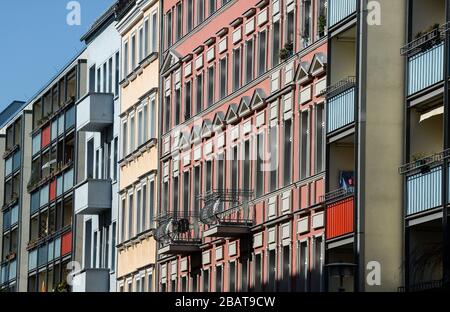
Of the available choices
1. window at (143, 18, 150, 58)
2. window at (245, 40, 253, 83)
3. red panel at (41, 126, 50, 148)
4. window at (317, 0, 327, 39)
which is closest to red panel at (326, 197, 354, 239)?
window at (317, 0, 327, 39)

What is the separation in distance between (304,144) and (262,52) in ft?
19.5

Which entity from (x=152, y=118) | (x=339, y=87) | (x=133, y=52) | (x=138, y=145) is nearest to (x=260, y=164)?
(x=339, y=87)

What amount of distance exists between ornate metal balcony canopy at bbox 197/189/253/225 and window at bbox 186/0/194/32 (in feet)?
29.9

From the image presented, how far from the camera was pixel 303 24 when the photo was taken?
54188mm

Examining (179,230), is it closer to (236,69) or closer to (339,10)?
(236,69)

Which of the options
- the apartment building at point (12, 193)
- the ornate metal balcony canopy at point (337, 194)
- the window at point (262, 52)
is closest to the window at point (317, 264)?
the ornate metal balcony canopy at point (337, 194)

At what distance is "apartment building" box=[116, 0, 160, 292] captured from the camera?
73438 millimetres

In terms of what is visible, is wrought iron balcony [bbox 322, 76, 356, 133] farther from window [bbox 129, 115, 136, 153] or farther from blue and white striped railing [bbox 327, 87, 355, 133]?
window [bbox 129, 115, 136, 153]

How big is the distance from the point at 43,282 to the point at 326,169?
50.8m

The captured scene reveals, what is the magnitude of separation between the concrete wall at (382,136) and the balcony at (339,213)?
647 millimetres

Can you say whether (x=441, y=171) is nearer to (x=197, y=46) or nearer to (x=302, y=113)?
(x=302, y=113)

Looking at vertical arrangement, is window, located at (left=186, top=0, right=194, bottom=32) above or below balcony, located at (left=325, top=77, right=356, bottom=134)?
above
